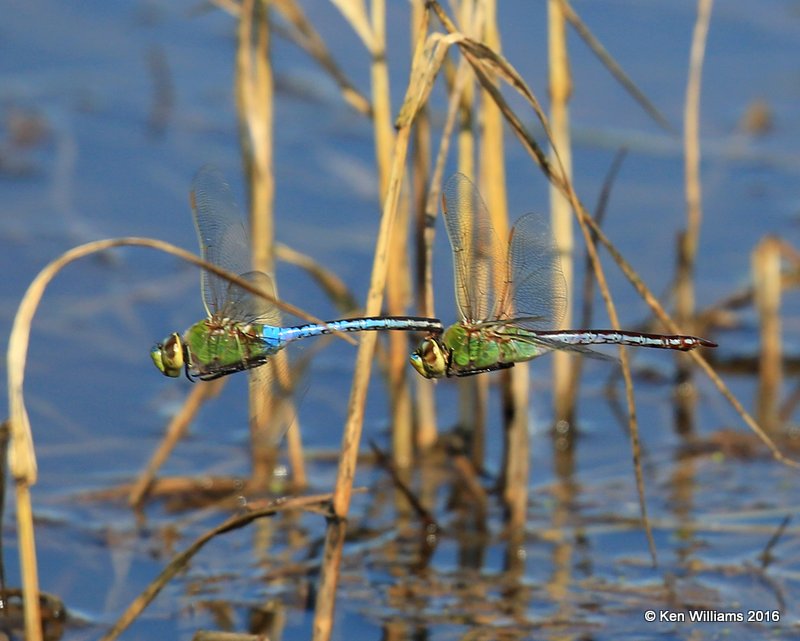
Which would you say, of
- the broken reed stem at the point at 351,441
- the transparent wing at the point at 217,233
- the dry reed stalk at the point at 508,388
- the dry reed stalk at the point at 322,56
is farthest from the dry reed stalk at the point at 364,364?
the dry reed stalk at the point at 322,56

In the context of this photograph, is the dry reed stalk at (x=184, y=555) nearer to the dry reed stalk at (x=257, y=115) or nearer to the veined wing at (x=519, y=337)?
the veined wing at (x=519, y=337)

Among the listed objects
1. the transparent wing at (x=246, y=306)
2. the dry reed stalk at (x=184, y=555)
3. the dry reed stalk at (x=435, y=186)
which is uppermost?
the dry reed stalk at (x=435, y=186)

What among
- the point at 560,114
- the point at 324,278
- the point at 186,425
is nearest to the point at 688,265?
the point at 560,114

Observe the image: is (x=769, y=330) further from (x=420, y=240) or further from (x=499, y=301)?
(x=499, y=301)

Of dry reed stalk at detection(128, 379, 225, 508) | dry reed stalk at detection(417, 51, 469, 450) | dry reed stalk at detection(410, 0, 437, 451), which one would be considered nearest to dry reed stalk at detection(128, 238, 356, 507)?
dry reed stalk at detection(128, 379, 225, 508)

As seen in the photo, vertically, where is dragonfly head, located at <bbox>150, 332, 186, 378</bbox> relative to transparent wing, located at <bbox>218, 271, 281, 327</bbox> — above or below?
below

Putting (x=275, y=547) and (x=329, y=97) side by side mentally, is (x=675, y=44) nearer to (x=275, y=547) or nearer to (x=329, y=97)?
(x=329, y=97)

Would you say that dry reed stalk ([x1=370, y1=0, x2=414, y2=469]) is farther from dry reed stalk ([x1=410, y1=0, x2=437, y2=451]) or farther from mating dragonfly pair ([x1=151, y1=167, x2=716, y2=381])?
mating dragonfly pair ([x1=151, y1=167, x2=716, y2=381])

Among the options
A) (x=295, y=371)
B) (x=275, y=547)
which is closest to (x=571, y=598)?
(x=275, y=547)
